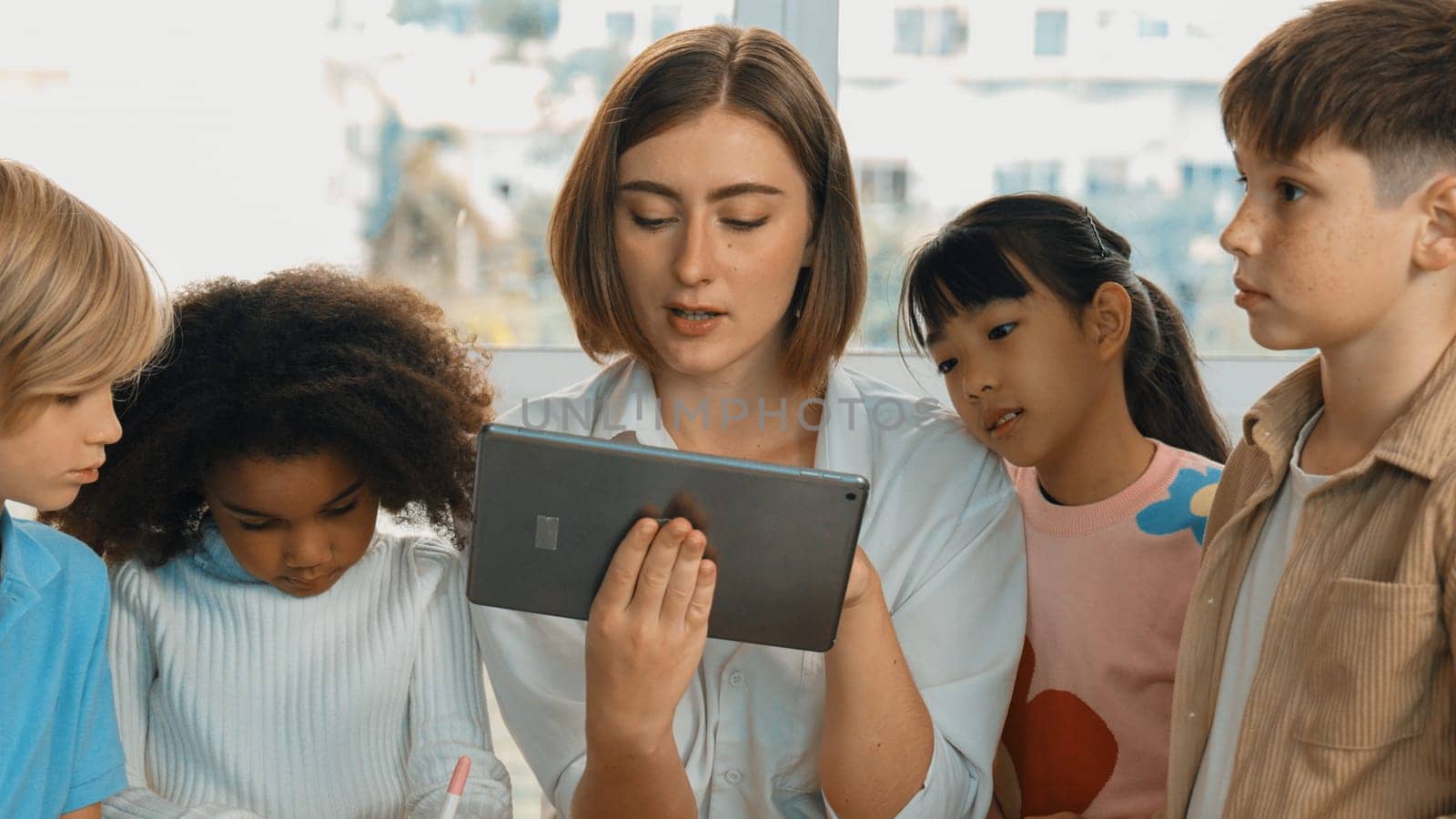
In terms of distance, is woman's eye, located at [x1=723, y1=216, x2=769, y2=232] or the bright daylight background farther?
the bright daylight background

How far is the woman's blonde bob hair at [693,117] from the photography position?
1.49 m

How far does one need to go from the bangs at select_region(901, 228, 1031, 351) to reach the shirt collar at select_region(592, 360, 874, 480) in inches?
5.7

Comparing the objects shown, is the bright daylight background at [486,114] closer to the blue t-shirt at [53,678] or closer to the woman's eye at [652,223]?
the woman's eye at [652,223]

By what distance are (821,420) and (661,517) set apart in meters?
0.42

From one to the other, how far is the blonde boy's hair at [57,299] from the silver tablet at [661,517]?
0.35 meters

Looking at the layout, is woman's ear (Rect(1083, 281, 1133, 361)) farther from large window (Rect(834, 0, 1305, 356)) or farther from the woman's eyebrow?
large window (Rect(834, 0, 1305, 356))

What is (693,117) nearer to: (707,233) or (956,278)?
(707,233)

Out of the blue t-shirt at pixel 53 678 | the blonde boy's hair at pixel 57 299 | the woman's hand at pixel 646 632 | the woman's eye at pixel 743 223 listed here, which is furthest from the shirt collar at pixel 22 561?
the woman's eye at pixel 743 223

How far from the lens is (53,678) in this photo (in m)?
1.28

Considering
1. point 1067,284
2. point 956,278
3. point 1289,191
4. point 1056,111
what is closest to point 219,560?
point 956,278

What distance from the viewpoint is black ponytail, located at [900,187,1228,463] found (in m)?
1.64

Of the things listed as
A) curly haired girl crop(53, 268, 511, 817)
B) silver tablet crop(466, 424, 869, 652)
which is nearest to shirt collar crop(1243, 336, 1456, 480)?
silver tablet crop(466, 424, 869, 652)

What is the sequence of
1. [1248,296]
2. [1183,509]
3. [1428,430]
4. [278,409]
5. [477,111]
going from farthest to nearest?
[477,111] < [1183,509] < [278,409] < [1248,296] < [1428,430]

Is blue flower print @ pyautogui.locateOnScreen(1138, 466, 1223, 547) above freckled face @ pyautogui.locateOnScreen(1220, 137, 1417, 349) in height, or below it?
below
